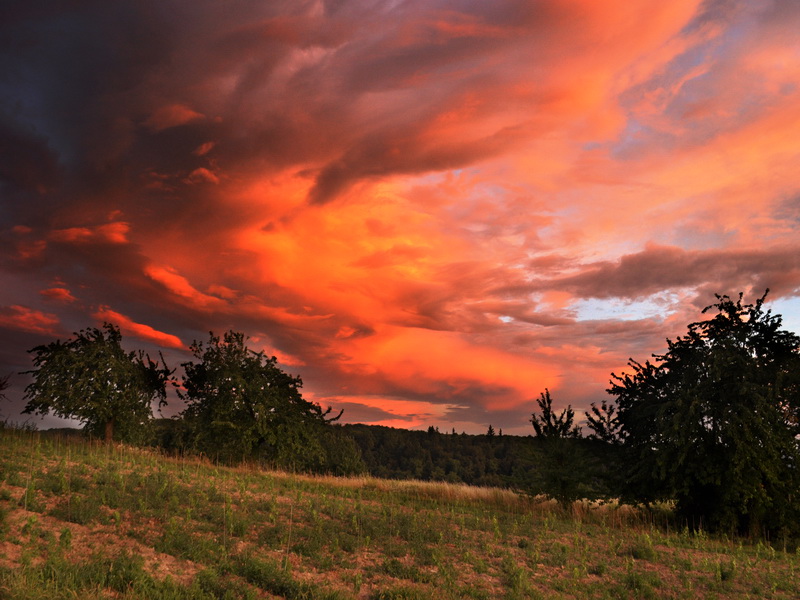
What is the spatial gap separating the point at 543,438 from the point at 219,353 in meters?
19.1

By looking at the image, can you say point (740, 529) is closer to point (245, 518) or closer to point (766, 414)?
point (766, 414)

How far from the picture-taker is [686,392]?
23484mm

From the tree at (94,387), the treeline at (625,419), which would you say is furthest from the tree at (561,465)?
the tree at (94,387)

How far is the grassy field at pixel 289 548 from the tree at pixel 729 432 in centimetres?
291

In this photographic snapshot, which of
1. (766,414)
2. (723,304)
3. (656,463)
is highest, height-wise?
(723,304)

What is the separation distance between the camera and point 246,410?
101ft

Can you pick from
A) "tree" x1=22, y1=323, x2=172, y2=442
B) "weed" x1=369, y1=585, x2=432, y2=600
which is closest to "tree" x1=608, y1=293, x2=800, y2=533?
"weed" x1=369, y1=585, x2=432, y2=600

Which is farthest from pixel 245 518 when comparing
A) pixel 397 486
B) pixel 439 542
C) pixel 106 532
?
pixel 397 486

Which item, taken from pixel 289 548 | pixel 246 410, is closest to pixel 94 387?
pixel 246 410

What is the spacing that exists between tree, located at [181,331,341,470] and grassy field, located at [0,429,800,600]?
1021 centimetres

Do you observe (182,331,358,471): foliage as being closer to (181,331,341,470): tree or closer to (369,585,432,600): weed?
(181,331,341,470): tree

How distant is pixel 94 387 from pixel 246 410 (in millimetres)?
7698

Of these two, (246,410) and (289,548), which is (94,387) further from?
(289,548)

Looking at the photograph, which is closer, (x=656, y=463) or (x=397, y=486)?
(x=656, y=463)
